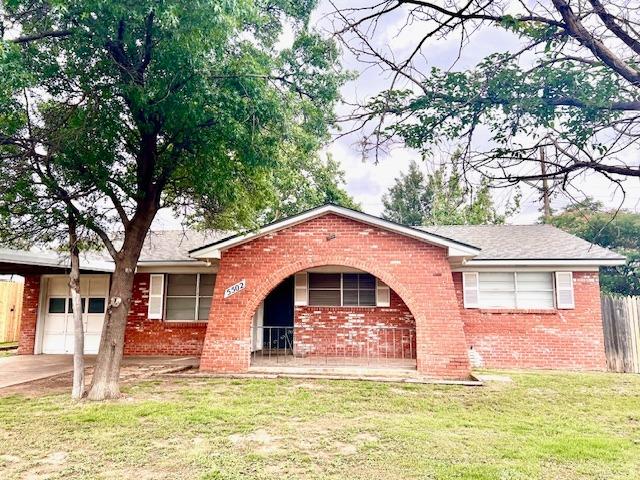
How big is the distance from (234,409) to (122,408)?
180 cm

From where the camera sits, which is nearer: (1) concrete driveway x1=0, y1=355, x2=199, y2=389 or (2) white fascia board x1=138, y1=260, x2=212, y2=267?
(1) concrete driveway x1=0, y1=355, x2=199, y2=389

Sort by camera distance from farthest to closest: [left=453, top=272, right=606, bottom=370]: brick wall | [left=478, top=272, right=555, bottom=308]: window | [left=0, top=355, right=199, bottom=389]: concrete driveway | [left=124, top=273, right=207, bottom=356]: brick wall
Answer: [left=124, top=273, right=207, bottom=356]: brick wall → [left=478, top=272, right=555, bottom=308]: window → [left=453, top=272, right=606, bottom=370]: brick wall → [left=0, top=355, right=199, bottom=389]: concrete driveway

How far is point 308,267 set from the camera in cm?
1073

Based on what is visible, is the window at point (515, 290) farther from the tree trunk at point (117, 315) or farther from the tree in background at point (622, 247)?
the tree trunk at point (117, 315)

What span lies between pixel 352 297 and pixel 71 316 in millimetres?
9228

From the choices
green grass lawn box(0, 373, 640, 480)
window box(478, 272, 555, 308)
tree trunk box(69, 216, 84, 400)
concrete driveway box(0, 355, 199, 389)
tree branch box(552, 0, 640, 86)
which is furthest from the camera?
window box(478, 272, 555, 308)

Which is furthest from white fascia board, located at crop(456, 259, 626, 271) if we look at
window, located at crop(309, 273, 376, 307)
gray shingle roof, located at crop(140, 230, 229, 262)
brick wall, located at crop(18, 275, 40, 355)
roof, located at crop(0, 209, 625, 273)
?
brick wall, located at crop(18, 275, 40, 355)

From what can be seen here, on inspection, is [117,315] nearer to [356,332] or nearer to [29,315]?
[356,332]

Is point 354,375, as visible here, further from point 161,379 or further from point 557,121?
point 557,121

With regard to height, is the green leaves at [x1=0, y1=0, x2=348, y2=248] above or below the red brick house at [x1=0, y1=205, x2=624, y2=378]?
above

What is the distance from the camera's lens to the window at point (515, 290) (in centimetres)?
1227

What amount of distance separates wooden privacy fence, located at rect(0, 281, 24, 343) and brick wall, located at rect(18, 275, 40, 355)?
4.28 meters

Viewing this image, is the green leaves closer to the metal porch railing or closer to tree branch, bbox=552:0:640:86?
tree branch, bbox=552:0:640:86

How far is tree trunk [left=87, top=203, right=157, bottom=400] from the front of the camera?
7.82 meters
